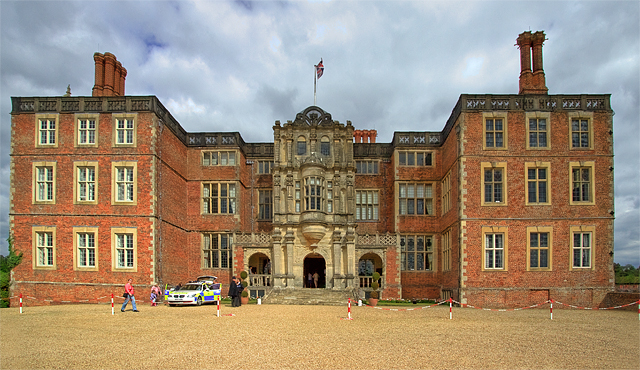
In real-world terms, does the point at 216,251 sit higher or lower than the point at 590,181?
lower

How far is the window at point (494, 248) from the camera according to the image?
3159 centimetres

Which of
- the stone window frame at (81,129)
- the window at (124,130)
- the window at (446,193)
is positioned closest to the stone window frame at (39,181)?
the stone window frame at (81,129)

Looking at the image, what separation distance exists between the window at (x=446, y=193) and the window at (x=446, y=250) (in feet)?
5.62

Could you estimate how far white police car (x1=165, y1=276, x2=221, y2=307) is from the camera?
29594mm

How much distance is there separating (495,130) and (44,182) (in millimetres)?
28912

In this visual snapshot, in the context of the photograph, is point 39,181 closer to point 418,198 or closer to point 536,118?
point 418,198

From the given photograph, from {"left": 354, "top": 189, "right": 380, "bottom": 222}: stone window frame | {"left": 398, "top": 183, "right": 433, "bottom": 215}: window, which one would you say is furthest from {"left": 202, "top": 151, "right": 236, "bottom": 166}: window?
{"left": 398, "top": 183, "right": 433, "bottom": 215}: window

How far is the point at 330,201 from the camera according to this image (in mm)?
38719

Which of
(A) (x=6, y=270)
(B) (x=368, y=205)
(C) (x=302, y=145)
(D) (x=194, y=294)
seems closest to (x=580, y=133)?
(B) (x=368, y=205)

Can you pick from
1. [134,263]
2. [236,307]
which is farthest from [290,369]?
[134,263]

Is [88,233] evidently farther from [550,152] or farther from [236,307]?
[550,152]

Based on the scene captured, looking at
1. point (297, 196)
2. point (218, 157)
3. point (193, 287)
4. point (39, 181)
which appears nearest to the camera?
point (193, 287)

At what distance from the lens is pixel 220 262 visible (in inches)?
1596

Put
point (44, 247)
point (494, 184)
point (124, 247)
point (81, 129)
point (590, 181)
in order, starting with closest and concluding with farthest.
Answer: point (590, 181) < point (494, 184) < point (124, 247) < point (44, 247) < point (81, 129)
